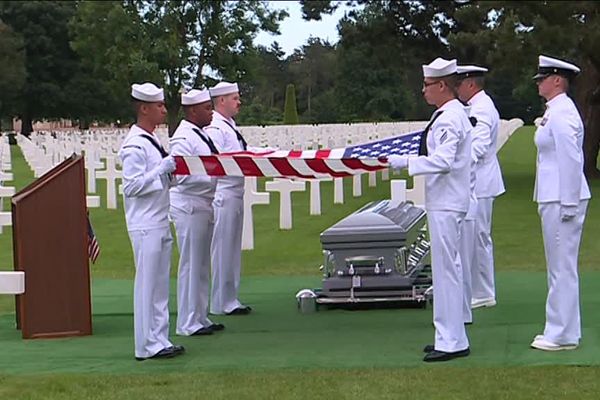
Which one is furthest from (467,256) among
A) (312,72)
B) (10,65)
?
(312,72)

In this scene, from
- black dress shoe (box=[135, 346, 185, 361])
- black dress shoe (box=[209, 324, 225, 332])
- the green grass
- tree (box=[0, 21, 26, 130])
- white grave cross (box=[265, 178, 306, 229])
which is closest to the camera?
the green grass

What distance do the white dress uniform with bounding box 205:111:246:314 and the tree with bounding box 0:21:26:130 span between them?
57981 millimetres

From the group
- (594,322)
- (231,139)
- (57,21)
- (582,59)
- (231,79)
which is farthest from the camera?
(57,21)

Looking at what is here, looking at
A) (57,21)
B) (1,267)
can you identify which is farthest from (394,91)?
(1,267)

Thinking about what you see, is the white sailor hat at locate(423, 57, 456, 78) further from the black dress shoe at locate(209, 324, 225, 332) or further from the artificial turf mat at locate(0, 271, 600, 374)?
the black dress shoe at locate(209, 324, 225, 332)

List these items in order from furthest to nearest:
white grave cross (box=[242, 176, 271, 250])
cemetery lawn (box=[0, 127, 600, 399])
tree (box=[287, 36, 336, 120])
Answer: tree (box=[287, 36, 336, 120]) → white grave cross (box=[242, 176, 271, 250]) → cemetery lawn (box=[0, 127, 600, 399])

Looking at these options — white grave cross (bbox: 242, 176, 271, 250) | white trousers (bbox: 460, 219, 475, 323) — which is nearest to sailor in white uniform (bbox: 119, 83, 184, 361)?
white trousers (bbox: 460, 219, 475, 323)

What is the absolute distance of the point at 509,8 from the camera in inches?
904

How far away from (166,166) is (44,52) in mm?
72050

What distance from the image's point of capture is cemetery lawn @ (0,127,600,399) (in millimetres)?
6906

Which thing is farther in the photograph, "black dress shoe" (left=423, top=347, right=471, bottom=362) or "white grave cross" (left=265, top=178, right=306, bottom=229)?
"white grave cross" (left=265, top=178, right=306, bottom=229)

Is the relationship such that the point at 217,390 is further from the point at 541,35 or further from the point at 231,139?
the point at 541,35

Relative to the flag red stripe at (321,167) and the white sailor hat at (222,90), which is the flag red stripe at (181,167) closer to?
the flag red stripe at (321,167)

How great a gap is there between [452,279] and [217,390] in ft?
6.30
